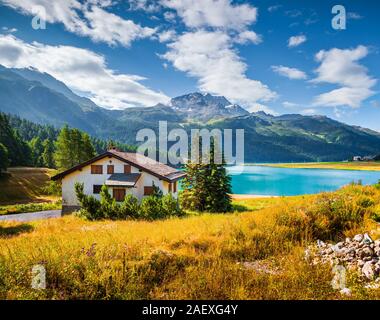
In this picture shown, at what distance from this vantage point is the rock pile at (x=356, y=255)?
532 cm

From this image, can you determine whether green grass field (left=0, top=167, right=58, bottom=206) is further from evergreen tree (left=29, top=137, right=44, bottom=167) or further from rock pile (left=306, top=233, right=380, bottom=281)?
rock pile (left=306, top=233, right=380, bottom=281)

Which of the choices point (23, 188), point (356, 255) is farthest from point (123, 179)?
point (23, 188)

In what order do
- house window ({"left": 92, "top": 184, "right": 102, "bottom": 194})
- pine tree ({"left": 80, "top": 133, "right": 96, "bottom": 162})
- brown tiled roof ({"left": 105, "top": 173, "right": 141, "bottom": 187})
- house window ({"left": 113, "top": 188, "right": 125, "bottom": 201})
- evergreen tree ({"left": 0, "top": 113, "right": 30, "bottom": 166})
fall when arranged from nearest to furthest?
brown tiled roof ({"left": 105, "top": 173, "right": 141, "bottom": 187}) → house window ({"left": 113, "top": 188, "right": 125, "bottom": 201}) → house window ({"left": 92, "top": 184, "right": 102, "bottom": 194}) → pine tree ({"left": 80, "top": 133, "right": 96, "bottom": 162}) → evergreen tree ({"left": 0, "top": 113, "right": 30, "bottom": 166})

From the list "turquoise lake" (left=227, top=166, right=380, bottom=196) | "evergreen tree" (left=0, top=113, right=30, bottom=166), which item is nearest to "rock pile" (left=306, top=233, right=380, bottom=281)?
"turquoise lake" (left=227, top=166, right=380, bottom=196)

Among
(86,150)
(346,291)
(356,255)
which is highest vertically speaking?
(86,150)

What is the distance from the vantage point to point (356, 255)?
19.6ft

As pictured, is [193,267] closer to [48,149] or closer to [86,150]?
[86,150]

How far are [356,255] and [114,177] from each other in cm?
2715

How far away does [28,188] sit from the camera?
56.9 metres

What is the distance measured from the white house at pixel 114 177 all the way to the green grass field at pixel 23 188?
75.8 feet

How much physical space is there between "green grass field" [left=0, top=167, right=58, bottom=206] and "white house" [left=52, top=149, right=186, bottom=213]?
910 inches

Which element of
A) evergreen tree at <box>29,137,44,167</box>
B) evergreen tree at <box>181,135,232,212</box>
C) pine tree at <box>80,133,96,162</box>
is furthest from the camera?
evergreen tree at <box>29,137,44,167</box>

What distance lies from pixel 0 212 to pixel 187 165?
26.3 m

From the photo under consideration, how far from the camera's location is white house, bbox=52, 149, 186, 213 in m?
29.4
